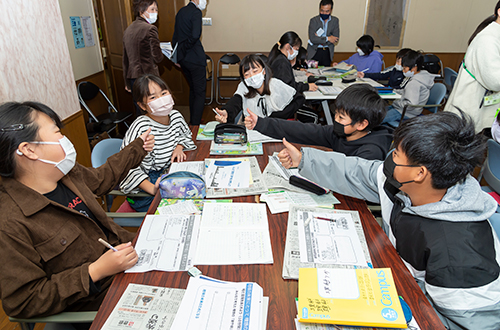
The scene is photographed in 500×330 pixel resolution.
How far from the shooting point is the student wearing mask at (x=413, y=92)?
10.8 feet

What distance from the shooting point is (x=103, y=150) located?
1688mm

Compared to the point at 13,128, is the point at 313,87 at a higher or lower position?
lower

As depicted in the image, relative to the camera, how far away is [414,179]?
1.04 metres

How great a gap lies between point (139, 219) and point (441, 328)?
3.93 ft

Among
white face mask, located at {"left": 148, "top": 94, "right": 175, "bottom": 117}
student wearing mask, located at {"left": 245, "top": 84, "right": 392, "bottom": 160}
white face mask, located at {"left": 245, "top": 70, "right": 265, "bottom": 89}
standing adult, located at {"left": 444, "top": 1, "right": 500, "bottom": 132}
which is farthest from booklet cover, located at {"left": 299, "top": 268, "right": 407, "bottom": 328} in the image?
standing adult, located at {"left": 444, "top": 1, "right": 500, "bottom": 132}

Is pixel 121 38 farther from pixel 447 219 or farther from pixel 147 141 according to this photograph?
pixel 447 219

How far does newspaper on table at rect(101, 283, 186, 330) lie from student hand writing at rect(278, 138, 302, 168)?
2.66 feet

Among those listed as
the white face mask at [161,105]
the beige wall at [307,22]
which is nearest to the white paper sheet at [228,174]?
the white face mask at [161,105]

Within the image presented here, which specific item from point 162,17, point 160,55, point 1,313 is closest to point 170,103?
point 1,313

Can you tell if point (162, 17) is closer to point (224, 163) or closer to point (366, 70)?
point (366, 70)

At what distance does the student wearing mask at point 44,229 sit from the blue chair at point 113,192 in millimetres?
196

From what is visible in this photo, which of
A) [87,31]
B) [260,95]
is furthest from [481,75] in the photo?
[87,31]

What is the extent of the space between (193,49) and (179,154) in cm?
269

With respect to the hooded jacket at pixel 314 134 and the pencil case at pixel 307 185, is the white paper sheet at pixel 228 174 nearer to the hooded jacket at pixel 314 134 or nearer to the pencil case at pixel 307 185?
the pencil case at pixel 307 185
